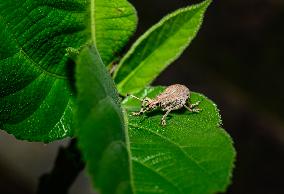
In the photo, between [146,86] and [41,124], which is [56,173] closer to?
[41,124]

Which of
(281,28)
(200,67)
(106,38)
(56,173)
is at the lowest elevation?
(200,67)

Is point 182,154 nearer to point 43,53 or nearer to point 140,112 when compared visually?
point 140,112

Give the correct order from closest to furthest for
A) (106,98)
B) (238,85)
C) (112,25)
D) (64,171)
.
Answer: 1. (106,98)
2. (112,25)
3. (64,171)
4. (238,85)

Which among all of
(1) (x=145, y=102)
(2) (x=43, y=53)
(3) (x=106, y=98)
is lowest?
(1) (x=145, y=102)

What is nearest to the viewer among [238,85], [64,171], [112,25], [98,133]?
[98,133]

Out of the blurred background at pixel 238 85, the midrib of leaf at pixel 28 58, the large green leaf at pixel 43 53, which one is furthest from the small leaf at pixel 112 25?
the blurred background at pixel 238 85

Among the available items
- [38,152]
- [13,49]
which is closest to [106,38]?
[13,49]

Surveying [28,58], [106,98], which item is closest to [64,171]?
[28,58]
